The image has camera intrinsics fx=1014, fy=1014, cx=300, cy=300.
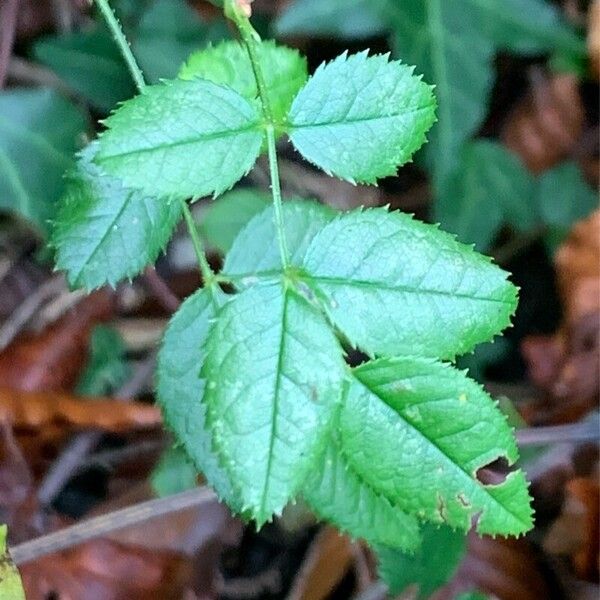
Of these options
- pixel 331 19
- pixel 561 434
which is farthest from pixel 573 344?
pixel 331 19

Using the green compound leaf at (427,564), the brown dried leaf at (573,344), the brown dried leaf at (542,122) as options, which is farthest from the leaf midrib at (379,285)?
A: the brown dried leaf at (542,122)

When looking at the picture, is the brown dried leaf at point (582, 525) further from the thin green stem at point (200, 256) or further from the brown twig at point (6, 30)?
the brown twig at point (6, 30)

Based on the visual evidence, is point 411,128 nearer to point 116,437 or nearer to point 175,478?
point 175,478

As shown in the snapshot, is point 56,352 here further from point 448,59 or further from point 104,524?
point 448,59

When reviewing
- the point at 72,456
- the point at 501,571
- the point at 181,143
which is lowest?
the point at 501,571

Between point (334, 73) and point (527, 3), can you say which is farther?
point (527, 3)

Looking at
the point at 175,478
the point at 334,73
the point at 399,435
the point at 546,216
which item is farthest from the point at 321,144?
the point at 546,216
